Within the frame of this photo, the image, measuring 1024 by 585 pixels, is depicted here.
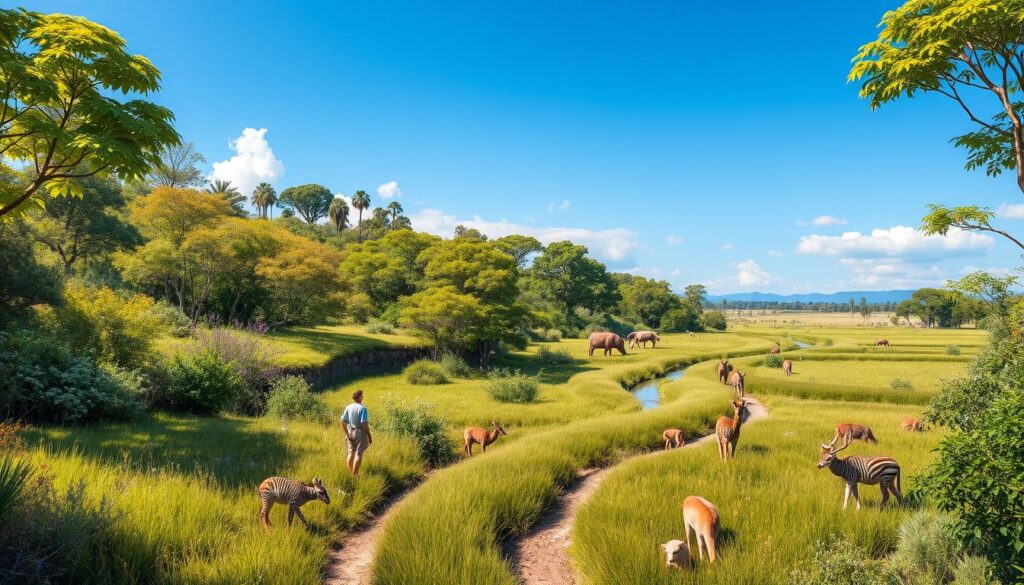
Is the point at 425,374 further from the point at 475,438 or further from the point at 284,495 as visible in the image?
the point at 284,495

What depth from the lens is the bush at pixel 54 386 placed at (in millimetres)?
12344

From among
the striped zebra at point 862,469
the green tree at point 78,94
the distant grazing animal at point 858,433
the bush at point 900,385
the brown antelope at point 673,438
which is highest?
the green tree at point 78,94

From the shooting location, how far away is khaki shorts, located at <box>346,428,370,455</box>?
424 inches

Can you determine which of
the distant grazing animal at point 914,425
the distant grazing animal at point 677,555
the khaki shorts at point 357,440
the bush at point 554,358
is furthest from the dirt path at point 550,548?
the bush at point 554,358

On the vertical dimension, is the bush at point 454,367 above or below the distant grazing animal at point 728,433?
below

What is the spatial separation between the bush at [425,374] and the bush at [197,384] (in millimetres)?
13938

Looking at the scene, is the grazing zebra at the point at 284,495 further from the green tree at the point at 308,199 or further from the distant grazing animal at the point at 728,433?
the green tree at the point at 308,199

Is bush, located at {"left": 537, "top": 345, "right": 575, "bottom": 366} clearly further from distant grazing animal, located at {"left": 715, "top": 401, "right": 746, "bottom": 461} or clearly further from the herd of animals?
distant grazing animal, located at {"left": 715, "top": 401, "right": 746, "bottom": 461}

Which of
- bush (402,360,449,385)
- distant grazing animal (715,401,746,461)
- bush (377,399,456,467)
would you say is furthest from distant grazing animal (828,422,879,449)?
bush (402,360,449,385)

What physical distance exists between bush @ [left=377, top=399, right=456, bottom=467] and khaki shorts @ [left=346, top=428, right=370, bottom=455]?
344 cm

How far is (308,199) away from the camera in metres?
116

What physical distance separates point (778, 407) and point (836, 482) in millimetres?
15067

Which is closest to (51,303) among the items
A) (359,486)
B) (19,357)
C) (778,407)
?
(19,357)

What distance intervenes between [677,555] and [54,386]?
1681 centimetres
